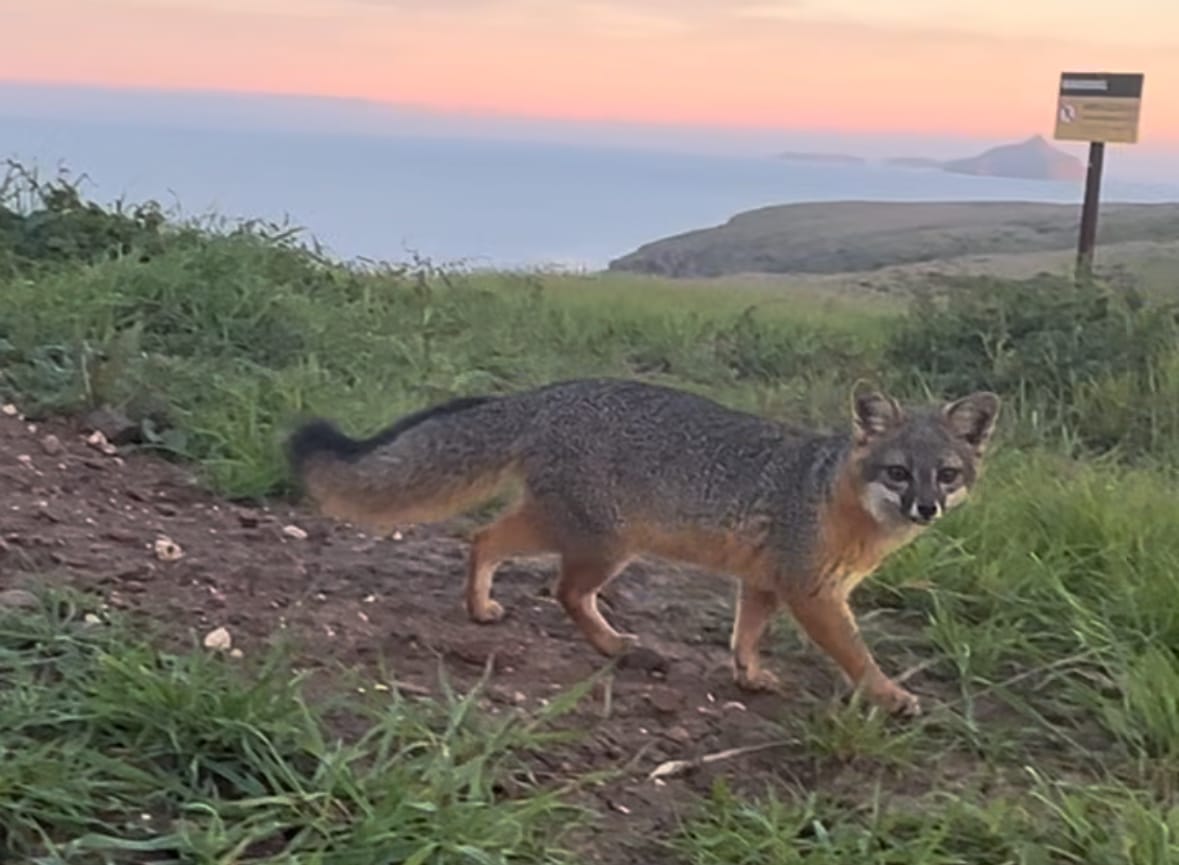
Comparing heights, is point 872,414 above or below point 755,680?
above

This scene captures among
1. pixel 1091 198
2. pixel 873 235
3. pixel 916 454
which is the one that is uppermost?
A: pixel 1091 198

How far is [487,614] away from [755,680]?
691 mm

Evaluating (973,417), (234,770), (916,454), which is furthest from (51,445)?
(973,417)

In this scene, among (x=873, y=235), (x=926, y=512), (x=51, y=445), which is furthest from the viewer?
(x=873, y=235)

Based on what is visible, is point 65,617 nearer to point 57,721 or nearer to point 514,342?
point 57,721

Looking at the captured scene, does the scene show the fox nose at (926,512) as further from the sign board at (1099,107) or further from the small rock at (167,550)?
the sign board at (1099,107)

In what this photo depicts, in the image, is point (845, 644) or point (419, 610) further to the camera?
point (419, 610)

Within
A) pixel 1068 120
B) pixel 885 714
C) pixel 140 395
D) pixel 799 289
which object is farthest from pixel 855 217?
pixel 885 714

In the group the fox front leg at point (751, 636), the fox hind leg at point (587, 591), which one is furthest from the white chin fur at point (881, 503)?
the fox hind leg at point (587, 591)

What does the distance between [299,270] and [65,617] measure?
519 cm

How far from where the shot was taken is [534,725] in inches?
127

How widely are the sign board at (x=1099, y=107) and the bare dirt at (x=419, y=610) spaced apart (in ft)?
21.6

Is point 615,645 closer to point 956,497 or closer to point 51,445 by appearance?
point 956,497

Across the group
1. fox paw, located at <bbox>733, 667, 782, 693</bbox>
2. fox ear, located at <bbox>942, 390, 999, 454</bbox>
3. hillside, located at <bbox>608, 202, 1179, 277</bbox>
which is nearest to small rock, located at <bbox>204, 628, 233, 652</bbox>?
fox paw, located at <bbox>733, 667, 782, 693</bbox>
